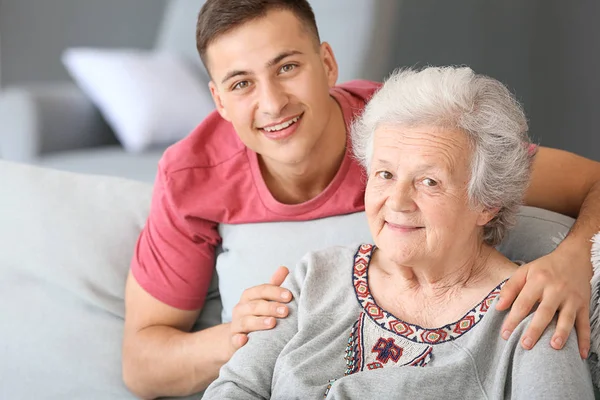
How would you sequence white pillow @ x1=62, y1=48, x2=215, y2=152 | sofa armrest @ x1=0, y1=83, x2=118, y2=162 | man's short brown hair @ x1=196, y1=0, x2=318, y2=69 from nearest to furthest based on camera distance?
man's short brown hair @ x1=196, y1=0, x2=318, y2=69 → sofa armrest @ x1=0, y1=83, x2=118, y2=162 → white pillow @ x1=62, y1=48, x2=215, y2=152

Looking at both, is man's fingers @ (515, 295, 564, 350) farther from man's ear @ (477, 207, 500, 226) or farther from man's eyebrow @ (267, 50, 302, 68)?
man's eyebrow @ (267, 50, 302, 68)

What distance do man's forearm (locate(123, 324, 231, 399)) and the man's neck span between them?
0.34m

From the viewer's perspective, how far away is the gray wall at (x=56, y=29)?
14.3ft

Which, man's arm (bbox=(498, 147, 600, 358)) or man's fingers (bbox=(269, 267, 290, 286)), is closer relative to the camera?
man's arm (bbox=(498, 147, 600, 358))

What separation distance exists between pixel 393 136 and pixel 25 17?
11.5ft

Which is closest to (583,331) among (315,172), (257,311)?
(257,311)

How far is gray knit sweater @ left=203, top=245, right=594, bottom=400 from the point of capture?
125 cm

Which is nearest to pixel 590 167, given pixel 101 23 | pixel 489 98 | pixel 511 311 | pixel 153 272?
pixel 489 98

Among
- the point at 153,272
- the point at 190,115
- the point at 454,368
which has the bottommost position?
the point at 190,115

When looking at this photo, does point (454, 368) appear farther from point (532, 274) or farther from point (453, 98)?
point (453, 98)

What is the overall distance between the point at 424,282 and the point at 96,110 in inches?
96.6

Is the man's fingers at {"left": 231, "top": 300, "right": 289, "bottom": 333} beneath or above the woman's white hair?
beneath

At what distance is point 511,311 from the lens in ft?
4.26

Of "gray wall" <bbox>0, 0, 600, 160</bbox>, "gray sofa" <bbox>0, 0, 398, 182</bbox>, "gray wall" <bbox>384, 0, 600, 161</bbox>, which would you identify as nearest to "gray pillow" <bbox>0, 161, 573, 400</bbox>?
"gray sofa" <bbox>0, 0, 398, 182</bbox>
